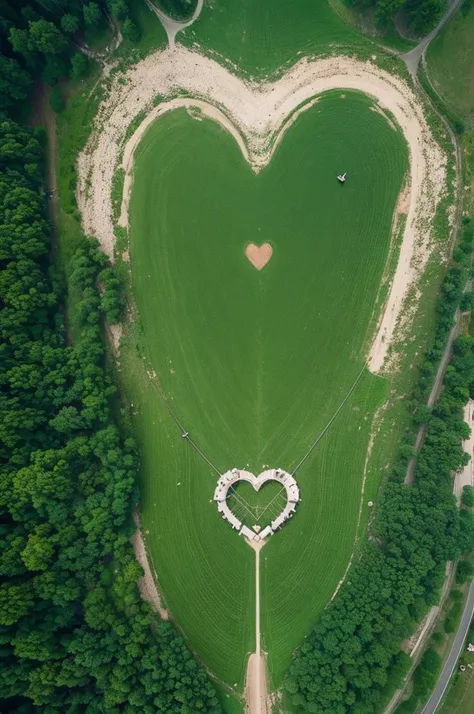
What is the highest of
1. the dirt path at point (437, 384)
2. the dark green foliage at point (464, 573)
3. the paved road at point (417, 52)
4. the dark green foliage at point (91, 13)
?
the paved road at point (417, 52)

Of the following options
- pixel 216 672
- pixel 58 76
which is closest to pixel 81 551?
pixel 216 672

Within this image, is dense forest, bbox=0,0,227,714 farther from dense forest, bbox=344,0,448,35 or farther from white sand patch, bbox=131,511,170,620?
dense forest, bbox=344,0,448,35

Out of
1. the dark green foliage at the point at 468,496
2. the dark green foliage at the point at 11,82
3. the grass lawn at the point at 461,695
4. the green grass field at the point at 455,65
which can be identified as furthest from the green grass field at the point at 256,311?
the grass lawn at the point at 461,695

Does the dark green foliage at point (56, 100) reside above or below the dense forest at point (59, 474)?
above

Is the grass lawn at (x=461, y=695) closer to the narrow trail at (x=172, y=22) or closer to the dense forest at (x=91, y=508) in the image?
the dense forest at (x=91, y=508)

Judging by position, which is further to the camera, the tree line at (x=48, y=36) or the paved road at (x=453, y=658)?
the tree line at (x=48, y=36)

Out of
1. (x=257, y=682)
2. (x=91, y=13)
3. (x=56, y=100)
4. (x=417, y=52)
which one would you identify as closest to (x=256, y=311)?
(x=56, y=100)

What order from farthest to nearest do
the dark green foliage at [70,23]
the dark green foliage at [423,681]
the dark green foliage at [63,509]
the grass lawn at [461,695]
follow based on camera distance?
the dark green foliage at [70,23], the grass lawn at [461,695], the dark green foliage at [423,681], the dark green foliage at [63,509]
